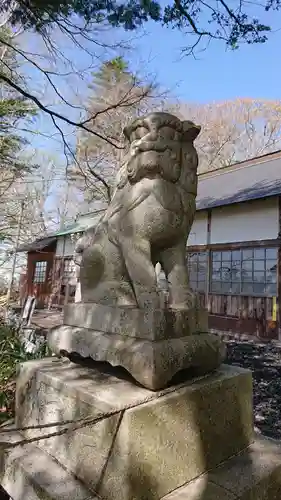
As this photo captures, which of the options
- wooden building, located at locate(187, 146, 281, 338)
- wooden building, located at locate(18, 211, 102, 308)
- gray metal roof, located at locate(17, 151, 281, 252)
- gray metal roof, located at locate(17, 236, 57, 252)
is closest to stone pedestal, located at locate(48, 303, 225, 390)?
gray metal roof, located at locate(17, 151, 281, 252)

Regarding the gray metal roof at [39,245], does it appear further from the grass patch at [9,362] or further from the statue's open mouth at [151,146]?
the statue's open mouth at [151,146]

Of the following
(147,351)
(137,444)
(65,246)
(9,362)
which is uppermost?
(65,246)

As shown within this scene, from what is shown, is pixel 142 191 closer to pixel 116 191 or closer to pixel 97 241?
pixel 116 191

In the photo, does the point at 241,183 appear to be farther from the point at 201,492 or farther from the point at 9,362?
the point at 201,492

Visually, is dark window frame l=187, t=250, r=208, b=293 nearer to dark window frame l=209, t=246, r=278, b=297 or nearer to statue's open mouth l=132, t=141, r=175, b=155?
dark window frame l=209, t=246, r=278, b=297

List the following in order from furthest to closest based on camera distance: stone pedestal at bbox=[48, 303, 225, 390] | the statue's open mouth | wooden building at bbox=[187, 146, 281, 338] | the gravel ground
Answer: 1. wooden building at bbox=[187, 146, 281, 338]
2. the gravel ground
3. the statue's open mouth
4. stone pedestal at bbox=[48, 303, 225, 390]

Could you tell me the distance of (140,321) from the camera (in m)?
1.43

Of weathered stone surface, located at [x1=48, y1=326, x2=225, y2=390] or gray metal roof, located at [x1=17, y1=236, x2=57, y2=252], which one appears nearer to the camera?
weathered stone surface, located at [x1=48, y1=326, x2=225, y2=390]

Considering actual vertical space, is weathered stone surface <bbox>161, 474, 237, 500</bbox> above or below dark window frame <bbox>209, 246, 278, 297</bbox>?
below

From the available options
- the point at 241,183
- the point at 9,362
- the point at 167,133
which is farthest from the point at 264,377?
the point at 241,183

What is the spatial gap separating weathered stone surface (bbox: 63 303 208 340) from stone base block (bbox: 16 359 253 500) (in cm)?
22

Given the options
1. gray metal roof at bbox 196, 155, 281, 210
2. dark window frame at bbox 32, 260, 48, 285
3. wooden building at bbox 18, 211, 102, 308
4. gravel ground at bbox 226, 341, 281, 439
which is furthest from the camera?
dark window frame at bbox 32, 260, 48, 285

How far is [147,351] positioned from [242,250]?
7452 millimetres

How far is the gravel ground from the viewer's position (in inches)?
129
